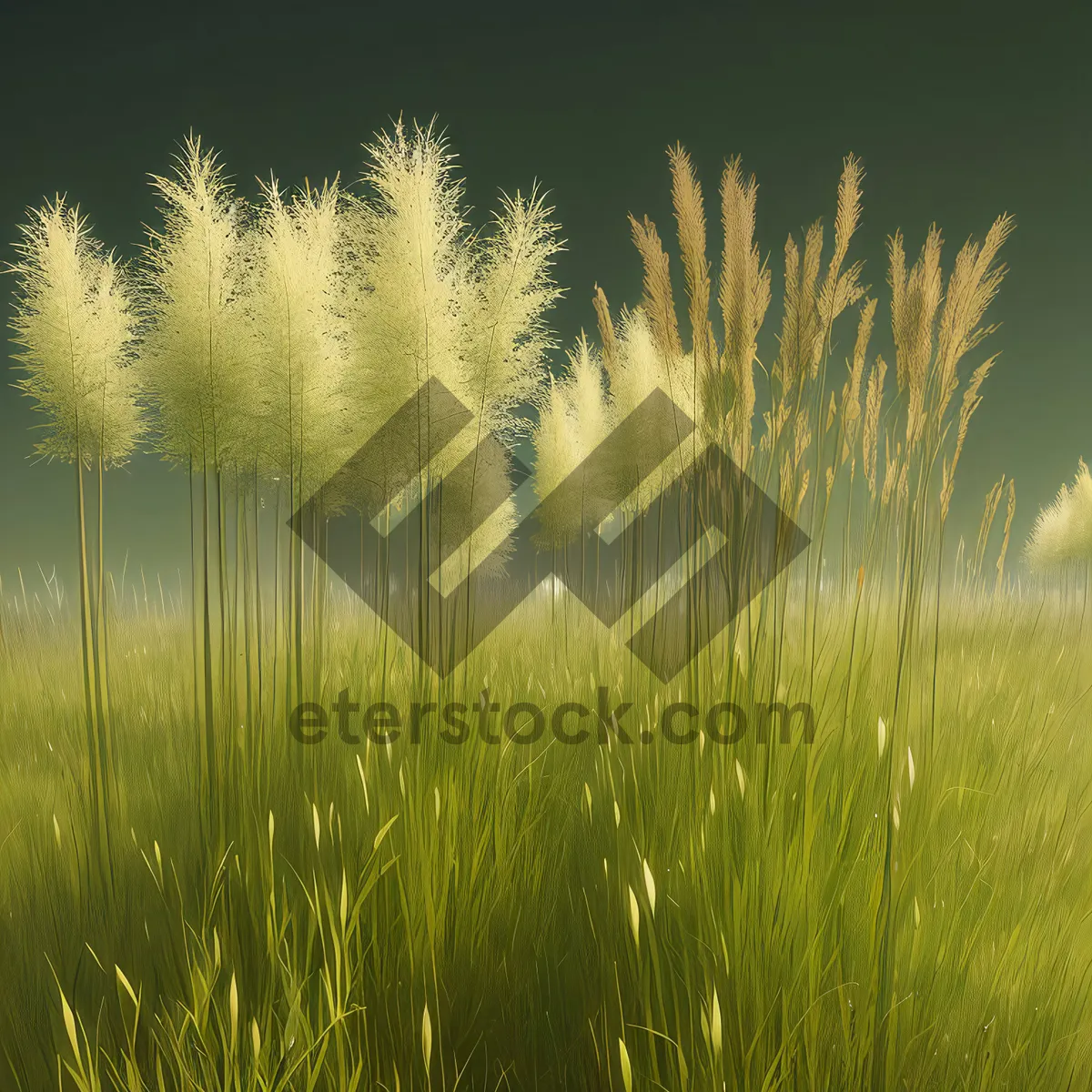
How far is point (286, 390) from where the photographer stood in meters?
2.63

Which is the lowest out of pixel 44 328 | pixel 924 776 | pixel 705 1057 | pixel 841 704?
pixel 705 1057

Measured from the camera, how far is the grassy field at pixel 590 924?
49.8 inches

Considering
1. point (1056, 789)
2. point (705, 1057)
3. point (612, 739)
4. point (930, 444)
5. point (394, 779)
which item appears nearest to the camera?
point (705, 1057)

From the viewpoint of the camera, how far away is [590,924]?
5.16 ft

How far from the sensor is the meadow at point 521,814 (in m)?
1.31

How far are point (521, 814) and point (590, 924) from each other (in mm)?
421

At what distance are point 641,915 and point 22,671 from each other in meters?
4.53

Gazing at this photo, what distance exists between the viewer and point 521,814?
195 centimetres

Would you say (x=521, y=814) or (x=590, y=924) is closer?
(x=590, y=924)

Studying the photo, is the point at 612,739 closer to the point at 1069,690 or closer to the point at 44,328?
the point at 44,328

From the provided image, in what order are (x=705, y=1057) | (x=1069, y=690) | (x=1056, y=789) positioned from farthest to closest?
(x=1069, y=690) < (x=1056, y=789) < (x=705, y=1057)

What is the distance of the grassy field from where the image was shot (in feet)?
4.15

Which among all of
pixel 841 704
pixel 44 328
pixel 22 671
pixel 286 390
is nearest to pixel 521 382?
pixel 286 390

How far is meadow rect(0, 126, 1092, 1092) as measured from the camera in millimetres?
1309
